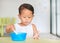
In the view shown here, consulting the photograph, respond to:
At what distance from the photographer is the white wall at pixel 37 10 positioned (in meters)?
3.32

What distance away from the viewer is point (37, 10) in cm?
341

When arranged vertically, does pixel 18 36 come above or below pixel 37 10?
below

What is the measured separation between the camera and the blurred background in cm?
330

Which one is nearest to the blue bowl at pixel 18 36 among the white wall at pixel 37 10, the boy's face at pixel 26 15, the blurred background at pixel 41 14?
the boy's face at pixel 26 15

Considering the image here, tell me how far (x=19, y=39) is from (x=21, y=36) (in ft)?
0.08

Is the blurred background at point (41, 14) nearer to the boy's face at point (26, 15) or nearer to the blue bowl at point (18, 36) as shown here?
the boy's face at point (26, 15)

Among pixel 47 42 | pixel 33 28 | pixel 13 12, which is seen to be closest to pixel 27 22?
pixel 33 28

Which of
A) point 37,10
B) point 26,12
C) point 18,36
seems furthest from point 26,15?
point 37,10

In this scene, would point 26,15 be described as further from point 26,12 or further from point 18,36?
point 18,36

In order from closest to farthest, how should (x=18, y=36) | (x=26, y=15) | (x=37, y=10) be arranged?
(x=18, y=36) → (x=26, y=15) → (x=37, y=10)

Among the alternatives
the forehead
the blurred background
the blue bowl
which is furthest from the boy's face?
the blurred background

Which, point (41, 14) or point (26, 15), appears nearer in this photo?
point (26, 15)

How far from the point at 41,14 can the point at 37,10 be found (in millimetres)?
151

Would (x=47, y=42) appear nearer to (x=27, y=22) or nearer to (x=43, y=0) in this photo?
(x=27, y=22)
